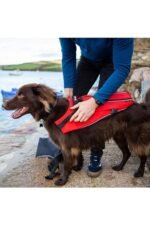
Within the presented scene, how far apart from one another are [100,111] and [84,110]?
0.19 ft

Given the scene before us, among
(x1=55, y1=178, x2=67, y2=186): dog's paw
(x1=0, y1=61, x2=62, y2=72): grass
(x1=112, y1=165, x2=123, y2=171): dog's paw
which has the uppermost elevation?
(x1=0, y1=61, x2=62, y2=72): grass

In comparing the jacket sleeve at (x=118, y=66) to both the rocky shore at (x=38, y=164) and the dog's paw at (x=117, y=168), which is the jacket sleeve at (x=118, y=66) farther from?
the dog's paw at (x=117, y=168)

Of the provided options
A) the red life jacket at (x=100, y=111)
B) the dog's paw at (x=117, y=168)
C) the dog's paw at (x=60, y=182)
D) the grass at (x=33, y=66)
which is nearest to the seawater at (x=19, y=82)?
the grass at (x=33, y=66)

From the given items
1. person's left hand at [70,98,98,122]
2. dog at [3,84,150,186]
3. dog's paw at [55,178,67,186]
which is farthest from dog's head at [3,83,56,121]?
dog's paw at [55,178,67,186]

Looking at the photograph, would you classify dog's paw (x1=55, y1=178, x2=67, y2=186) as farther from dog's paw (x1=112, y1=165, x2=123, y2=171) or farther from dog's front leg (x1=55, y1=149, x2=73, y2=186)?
dog's paw (x1=112, y1=165, x2=123, y2=171)

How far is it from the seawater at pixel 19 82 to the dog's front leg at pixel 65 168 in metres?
0.20

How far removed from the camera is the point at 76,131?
54.1 inches

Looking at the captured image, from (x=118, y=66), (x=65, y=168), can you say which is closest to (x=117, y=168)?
(x=65, y=168)

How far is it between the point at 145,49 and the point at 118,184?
471 mm

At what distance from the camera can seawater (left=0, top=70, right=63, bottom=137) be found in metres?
1.38

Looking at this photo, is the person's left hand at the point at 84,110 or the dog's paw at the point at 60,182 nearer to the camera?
the person's left hand at the point at 84,110

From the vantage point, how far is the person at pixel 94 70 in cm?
126

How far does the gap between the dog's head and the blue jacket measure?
165 millimetres
